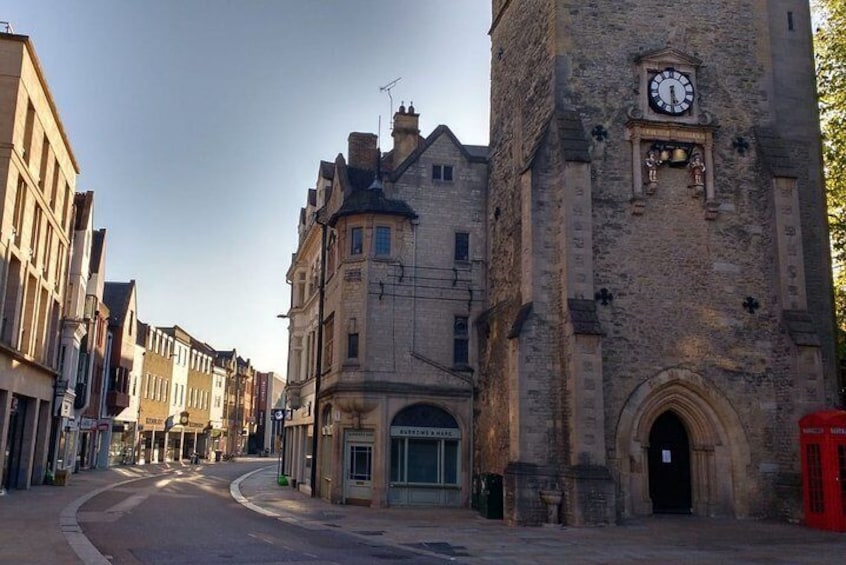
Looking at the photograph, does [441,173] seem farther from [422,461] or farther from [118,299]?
[118,299]

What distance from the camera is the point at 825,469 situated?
19.0 m

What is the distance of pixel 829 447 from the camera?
19000mm

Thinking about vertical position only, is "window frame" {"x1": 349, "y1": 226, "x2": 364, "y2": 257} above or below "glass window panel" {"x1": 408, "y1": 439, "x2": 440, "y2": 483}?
above

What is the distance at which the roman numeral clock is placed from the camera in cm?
2255

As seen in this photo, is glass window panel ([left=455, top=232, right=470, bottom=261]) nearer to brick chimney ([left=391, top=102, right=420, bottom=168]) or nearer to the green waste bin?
brick chimney ([left=391, top=102, right=420, bottom=168])

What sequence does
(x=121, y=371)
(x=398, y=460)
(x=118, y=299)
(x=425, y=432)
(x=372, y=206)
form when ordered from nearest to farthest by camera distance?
(x=398, y=460)
(x=425, y=432)
(x=372, y=206)
(x=121, y=371)
(x=118, y=299)

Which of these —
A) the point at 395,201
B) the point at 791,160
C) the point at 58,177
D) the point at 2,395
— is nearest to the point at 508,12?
the point at 395,201

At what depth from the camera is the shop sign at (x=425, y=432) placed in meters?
26.1

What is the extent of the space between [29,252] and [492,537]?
18251mm

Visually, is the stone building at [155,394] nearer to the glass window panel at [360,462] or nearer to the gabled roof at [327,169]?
the gabled roof at [327,169]

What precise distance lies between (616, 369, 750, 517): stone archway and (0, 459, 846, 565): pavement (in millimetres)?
711

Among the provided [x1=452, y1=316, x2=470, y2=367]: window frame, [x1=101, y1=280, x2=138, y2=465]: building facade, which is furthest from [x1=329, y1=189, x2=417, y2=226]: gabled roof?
[x1=101, y1=280, x2=138, y2=465]: building facade

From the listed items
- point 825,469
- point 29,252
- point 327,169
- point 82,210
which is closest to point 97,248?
point 82,210

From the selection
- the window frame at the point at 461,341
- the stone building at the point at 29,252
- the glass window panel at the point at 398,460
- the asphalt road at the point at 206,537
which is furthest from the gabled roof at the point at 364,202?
the asphalt road at the point at 206,537
